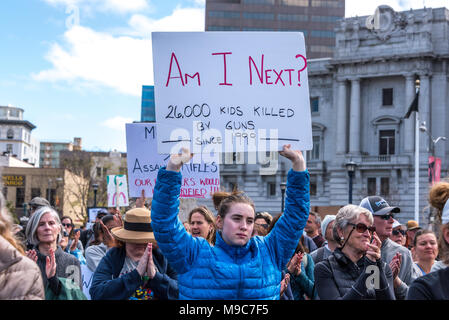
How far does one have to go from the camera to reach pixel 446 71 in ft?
176

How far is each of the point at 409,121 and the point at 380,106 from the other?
11.5ft

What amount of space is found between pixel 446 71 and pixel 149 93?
154ft

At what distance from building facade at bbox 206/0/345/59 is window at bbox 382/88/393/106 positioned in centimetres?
3339

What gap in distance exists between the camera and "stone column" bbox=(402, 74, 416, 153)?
53406 mm

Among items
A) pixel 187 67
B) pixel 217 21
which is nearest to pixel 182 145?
pixel 187 67

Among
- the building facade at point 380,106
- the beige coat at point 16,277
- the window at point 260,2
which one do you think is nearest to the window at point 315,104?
the building facade at point 380,106

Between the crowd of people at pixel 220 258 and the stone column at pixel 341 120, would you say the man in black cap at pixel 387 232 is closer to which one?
the crowd of people at pixel 220 258

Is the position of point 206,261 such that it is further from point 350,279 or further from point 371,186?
point 371,186

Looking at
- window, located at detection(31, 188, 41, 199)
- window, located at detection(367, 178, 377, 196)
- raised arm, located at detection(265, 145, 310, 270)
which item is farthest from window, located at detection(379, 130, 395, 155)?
raised arm, located at detection(265, 145, 310, 270)

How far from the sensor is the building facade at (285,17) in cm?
8862

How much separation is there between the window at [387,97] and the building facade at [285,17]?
110 ft

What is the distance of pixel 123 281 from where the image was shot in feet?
16.1

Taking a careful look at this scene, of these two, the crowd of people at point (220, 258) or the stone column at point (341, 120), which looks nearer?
the crowd of people at point (220, 258)
